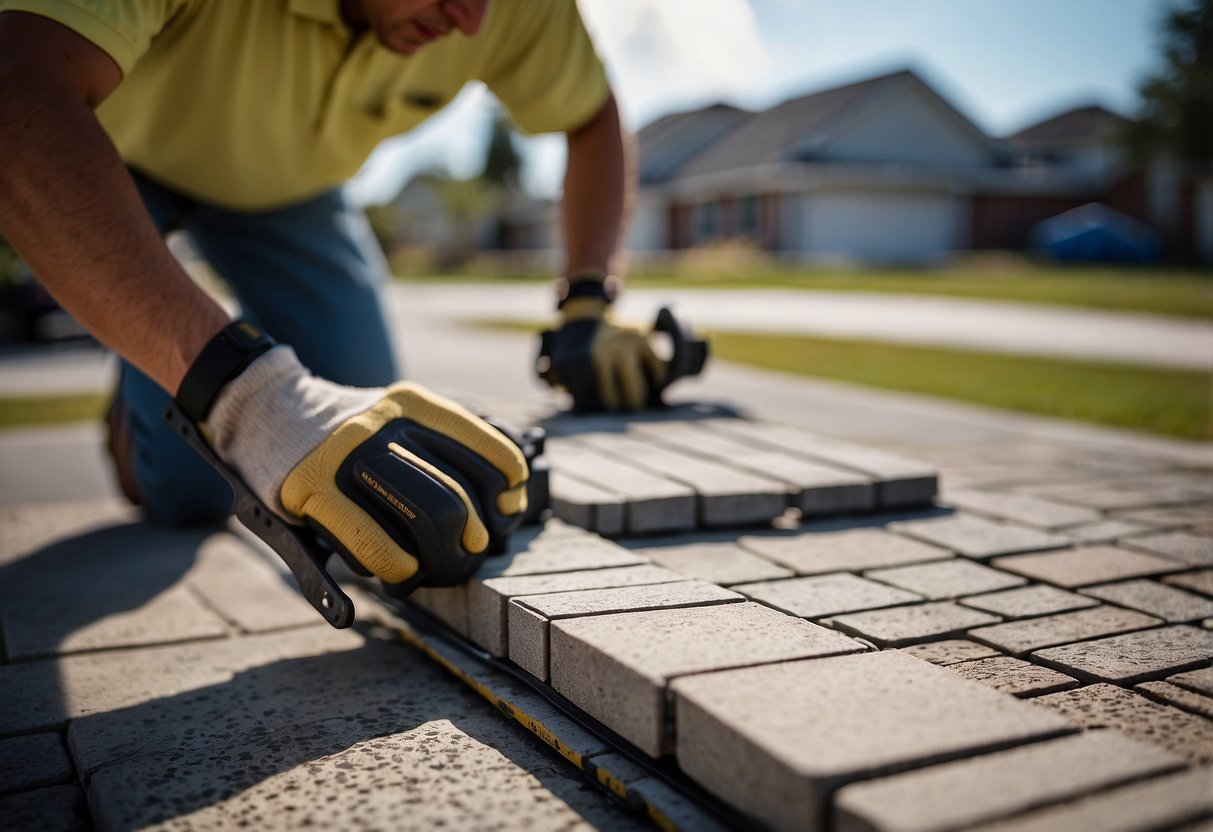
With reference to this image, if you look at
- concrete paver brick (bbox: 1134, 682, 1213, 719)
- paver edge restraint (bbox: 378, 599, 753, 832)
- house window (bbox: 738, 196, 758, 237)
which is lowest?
paver edge restraint (bbox: 378, 599, 753, 832)

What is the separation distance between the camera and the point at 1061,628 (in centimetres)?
175

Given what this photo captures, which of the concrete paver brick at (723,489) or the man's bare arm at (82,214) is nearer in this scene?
the man's bare arm at (82,214)

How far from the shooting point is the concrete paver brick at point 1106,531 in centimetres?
235

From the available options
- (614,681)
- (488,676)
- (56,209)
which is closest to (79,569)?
(56,209)

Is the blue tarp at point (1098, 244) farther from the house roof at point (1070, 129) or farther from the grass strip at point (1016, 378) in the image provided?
the grass strip at point (1016, 378)

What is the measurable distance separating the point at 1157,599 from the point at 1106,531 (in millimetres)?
533

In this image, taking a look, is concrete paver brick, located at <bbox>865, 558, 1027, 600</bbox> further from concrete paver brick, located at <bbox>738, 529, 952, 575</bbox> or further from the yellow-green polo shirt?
the yellow-green polo shirt

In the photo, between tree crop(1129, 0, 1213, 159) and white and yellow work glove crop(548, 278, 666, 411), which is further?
tree crop(1129, 0, 1213, 159)

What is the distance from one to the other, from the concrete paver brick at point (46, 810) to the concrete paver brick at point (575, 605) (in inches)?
25.4

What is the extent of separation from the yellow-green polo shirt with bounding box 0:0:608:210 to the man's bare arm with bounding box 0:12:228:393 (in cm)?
28

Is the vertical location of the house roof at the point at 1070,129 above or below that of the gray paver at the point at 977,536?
above

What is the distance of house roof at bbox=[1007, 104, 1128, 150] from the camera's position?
1635 inches

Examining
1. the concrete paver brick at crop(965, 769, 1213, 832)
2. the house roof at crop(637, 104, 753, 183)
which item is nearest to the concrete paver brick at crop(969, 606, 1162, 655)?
the concrete paver brick at crop(965, 769, 1213, 832)

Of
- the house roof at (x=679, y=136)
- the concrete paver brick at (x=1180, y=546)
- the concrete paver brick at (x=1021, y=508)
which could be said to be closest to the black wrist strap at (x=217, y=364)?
the concrete paver brick at (x=1021, y=508)
